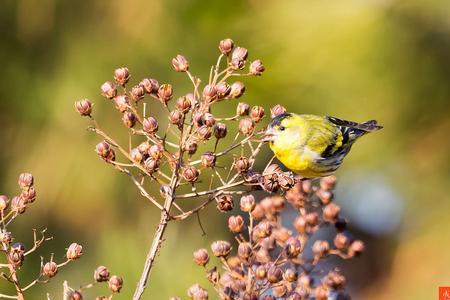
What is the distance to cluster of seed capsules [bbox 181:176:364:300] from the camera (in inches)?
71.5

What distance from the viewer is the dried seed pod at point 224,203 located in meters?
1.73

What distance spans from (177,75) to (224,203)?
362 cm

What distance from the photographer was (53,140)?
5.59 metres

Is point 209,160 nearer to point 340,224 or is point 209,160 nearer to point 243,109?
point 243,109

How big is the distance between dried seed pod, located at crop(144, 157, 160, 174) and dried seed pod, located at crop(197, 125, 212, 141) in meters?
0.11

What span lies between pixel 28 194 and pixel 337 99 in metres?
3.91

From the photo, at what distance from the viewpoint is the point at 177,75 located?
5285mm

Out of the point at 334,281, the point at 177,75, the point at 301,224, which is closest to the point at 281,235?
the point at 301,224

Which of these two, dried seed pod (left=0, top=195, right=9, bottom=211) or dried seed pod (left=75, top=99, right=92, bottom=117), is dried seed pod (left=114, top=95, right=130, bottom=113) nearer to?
dried seed pod (left=75, top=99, right=92, bottom=117)

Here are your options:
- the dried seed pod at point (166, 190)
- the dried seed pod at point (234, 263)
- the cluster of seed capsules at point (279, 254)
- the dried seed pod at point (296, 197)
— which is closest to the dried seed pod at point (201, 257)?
the cluster of seed capsules at point (279, 254)

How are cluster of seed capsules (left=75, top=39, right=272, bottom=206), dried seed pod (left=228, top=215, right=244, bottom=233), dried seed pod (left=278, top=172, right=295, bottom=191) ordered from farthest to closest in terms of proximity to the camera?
dried seed pod (left=228, top=215, right=244, bottom=233) < dried seed pod (left=278, top=172, right=295, bottom=191) < cluster of seed capsules (left=75, top=39, right=272, bottom=206)

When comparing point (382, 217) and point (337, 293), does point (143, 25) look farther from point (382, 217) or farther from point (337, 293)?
point (337, 293)

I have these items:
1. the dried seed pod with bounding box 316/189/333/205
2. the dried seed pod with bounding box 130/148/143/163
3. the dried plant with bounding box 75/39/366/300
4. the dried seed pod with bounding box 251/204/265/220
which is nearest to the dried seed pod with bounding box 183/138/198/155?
the dried plant with bounding box 75/39/366/300

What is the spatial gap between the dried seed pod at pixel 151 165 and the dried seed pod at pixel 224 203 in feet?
0.50
